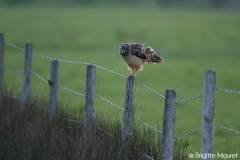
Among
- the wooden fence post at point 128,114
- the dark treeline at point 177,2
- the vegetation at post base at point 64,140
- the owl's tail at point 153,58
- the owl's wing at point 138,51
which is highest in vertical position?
the dark treeline at point 177,2

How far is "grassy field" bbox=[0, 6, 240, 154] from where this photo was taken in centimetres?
1822

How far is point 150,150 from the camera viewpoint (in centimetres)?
775

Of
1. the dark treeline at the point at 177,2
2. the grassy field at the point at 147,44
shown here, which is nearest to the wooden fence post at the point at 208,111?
the grassy field at the point at 147,44

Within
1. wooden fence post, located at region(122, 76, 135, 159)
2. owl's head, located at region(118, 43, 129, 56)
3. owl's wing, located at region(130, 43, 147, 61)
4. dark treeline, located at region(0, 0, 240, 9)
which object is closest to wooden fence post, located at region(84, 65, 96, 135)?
owl's head, located at region(118, 43, 129, 56)

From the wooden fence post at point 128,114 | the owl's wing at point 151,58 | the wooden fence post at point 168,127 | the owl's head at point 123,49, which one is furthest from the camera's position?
the owl's wing at point 151,58

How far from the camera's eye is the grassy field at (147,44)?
59.8ft

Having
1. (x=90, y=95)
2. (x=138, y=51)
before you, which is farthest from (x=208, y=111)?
(x=90, y=95)

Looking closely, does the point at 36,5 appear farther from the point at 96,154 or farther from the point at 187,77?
the point at 96,154

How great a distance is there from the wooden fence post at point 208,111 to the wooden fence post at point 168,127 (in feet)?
2.10

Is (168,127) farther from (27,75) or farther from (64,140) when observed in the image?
(27,75)

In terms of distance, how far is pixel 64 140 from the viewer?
8523 mm

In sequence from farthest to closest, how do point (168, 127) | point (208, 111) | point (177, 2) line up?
point (177, 2) → point (168, 127) → point (208, 111)

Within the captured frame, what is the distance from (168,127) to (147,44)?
3169 centimetres

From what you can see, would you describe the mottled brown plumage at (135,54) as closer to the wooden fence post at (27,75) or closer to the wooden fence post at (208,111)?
the wooden fence post at (208,111)
